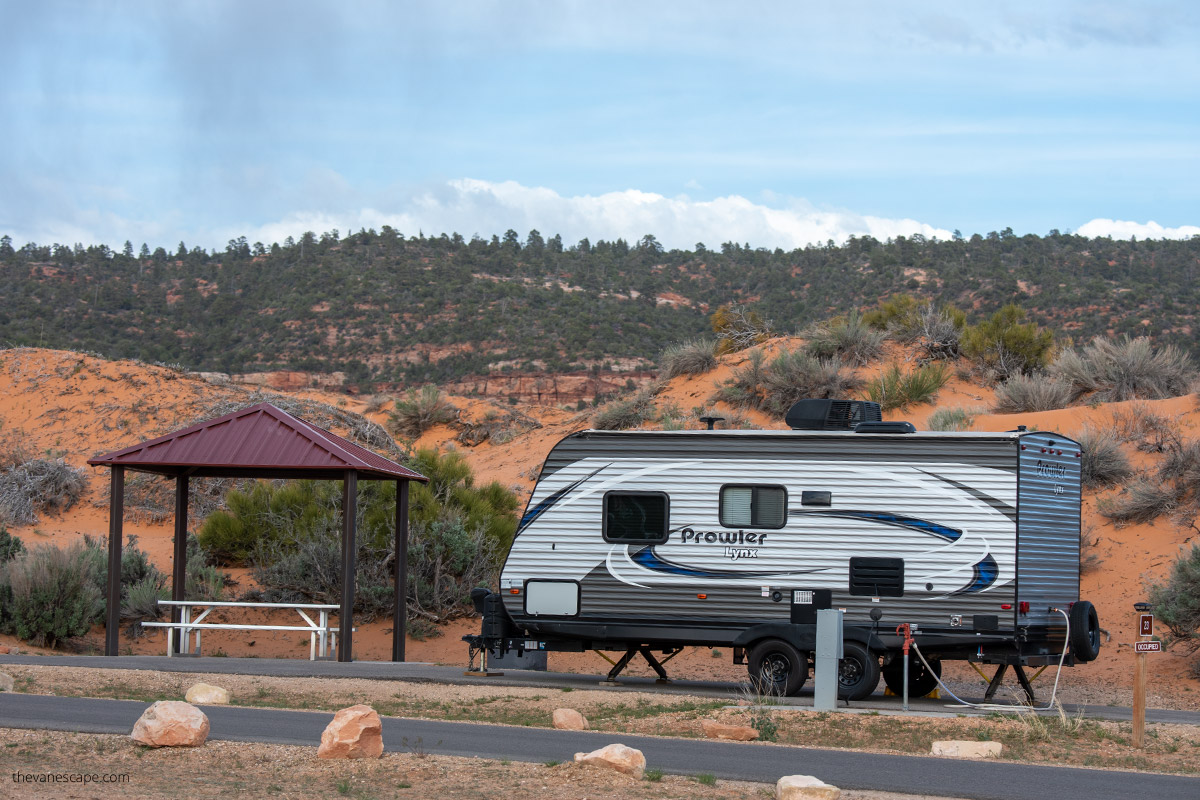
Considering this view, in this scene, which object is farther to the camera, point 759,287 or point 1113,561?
point 759,287

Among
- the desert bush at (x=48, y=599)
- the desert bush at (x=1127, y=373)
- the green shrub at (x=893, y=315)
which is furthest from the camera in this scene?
the green shrub at (x=893, y=315)

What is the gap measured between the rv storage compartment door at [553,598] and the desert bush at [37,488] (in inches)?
648

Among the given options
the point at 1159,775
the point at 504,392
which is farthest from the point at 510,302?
the point at 1159,775

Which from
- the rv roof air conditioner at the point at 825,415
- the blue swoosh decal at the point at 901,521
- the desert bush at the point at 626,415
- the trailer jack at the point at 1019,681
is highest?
the rv roof air conditioner at the point at 825,415

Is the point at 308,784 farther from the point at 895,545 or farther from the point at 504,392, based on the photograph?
the point at 504,392

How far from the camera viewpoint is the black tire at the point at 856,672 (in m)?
13.4

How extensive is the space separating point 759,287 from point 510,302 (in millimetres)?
12280

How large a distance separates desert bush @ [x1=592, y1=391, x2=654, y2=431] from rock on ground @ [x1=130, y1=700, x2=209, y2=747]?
22.3m

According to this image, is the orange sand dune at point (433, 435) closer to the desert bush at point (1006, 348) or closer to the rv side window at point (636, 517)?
the desert bush at point (1006, 348)

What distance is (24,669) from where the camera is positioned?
13.6 m

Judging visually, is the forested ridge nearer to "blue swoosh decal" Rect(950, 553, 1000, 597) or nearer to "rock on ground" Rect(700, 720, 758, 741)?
"blue swoosh decal" Rect(950, 553, 1000, 597)

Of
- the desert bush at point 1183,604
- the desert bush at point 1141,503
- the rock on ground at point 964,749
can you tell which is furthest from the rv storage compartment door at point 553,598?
the desert bush at point 1141,503

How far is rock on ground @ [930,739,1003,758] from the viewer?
33.2 feet

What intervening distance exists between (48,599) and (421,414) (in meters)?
17.6
